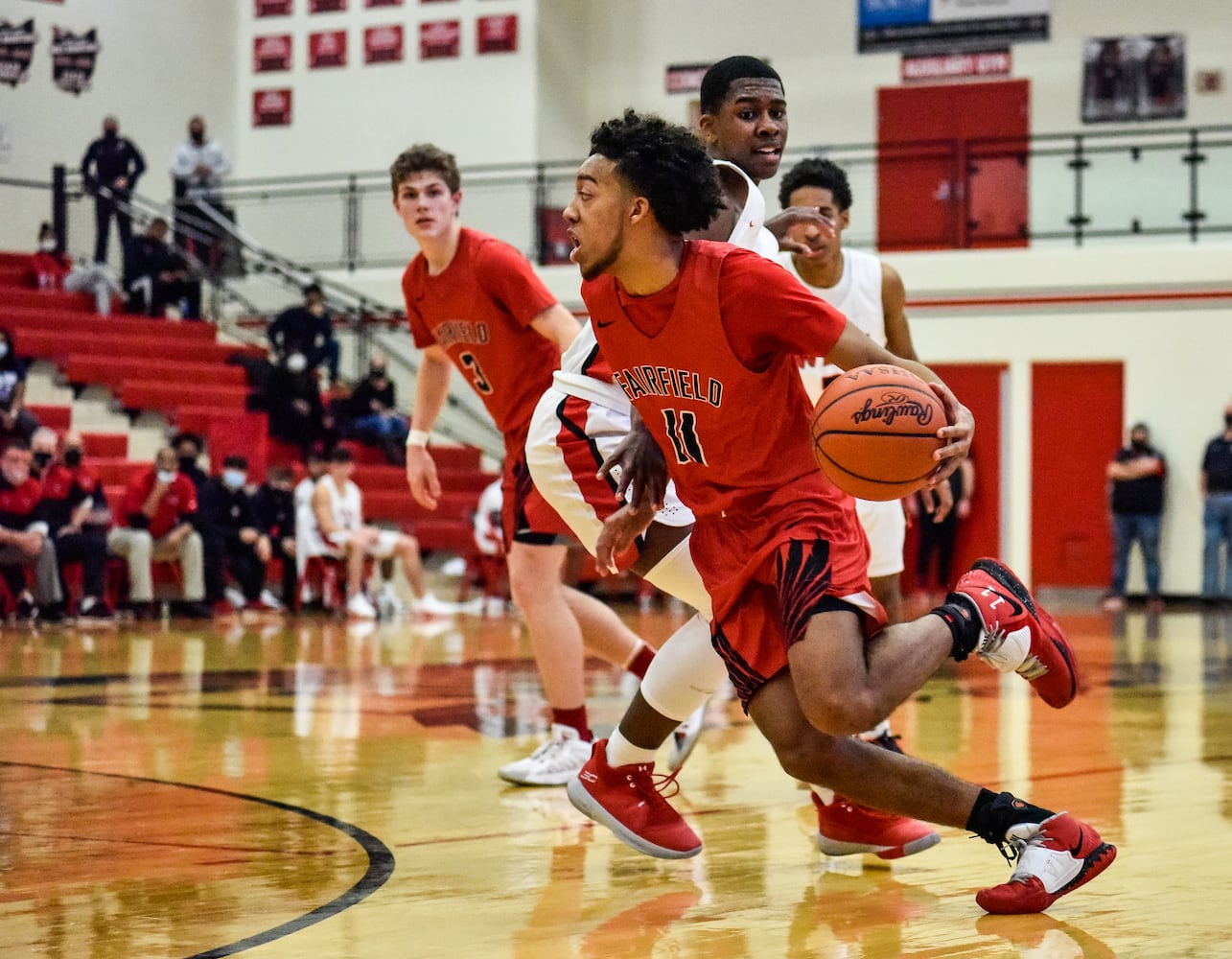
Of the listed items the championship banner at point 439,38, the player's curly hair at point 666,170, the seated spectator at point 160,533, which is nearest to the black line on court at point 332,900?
the player's curly hair at point 666,170

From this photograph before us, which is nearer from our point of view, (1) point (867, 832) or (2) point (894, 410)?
(2) point (894, 410)

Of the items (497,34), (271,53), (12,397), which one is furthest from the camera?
(271,53)

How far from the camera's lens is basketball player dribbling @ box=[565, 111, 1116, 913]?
10.4ft

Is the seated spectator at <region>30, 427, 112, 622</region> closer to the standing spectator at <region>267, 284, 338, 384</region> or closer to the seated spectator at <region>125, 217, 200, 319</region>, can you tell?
the standing spectator at <region>267, 284, 338, 384</region>

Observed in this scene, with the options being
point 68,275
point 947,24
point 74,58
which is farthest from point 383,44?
point 947,24

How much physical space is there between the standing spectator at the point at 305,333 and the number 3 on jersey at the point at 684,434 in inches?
492

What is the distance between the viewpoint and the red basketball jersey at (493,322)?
197 inches

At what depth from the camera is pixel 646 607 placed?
47.3 feet

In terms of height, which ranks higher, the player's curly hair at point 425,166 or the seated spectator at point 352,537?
the player's curly hair at point 425,166

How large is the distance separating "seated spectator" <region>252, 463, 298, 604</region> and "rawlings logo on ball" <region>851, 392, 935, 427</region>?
10.7 meters

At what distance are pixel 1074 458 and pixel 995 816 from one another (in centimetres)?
1410

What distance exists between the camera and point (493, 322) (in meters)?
5.05

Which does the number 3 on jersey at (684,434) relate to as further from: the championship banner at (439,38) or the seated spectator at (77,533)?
the championship banner at (439,38)

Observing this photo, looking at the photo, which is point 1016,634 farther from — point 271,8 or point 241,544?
point 271,8
